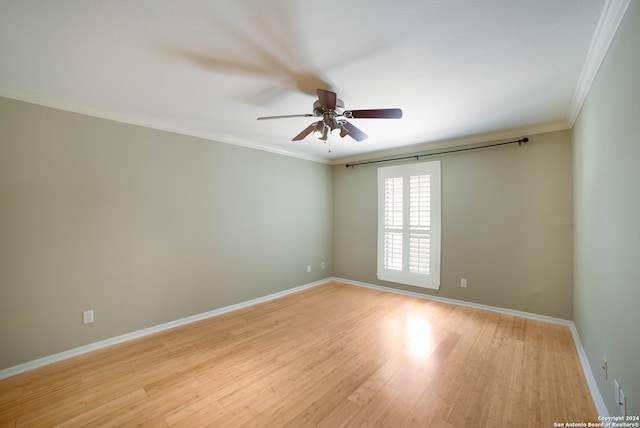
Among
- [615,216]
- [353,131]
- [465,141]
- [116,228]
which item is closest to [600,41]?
[615,216]

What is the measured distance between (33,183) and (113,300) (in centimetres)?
136

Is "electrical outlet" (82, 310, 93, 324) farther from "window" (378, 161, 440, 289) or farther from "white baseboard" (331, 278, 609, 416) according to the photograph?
"window" (378, 161, 440, 289)

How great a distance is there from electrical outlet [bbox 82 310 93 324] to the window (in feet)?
13.4

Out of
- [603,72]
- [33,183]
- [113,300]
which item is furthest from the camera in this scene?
[113,300]

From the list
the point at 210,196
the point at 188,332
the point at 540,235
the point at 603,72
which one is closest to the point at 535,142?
the point at 540,235

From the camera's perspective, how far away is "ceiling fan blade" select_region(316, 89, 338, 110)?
2054 mm

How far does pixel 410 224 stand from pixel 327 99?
2987mm

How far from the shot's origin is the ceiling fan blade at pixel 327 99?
2.05 meters

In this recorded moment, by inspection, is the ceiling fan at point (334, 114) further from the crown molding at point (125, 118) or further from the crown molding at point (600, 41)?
the crown molding at point (125, 118)

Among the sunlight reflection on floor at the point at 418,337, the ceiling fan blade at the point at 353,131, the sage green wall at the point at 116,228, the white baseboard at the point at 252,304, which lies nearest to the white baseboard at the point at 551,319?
the white baseboard at the point at 252,304

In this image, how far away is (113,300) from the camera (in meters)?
2.86

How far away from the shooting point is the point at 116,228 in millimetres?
2893

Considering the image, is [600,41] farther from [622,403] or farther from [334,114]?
[622,403]

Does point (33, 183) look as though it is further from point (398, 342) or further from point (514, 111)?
point (514, 111)
